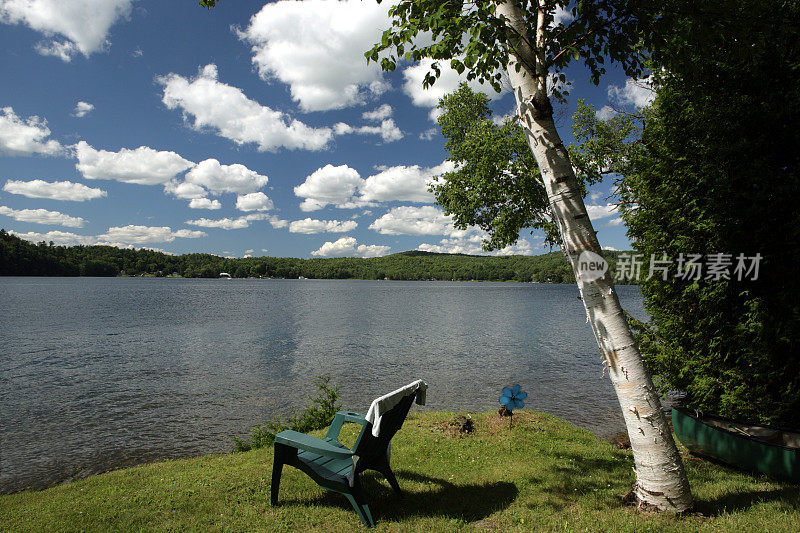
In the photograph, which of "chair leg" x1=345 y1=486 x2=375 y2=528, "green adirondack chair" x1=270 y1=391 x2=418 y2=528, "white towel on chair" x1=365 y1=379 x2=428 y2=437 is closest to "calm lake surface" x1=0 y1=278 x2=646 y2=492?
"green adirondack chair" x1=270 y1=391 x2=418 y2=528

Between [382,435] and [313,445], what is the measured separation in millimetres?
847

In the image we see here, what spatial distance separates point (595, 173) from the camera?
37.5ft

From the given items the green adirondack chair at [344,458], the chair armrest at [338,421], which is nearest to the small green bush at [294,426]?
the chair armrest at [338,421]

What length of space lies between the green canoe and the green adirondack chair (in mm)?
5221

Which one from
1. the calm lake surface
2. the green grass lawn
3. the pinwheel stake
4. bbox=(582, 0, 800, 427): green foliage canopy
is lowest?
the calm lake surface

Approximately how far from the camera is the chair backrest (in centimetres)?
482

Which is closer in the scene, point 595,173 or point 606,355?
point 606,355

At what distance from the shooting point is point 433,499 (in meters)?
5.30

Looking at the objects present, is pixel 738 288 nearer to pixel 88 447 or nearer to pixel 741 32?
pixel 741 32

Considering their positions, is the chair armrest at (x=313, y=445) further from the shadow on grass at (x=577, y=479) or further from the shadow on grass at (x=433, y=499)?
the shadow on grass at (x=577, y=479)

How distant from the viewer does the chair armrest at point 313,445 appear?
4809 mm

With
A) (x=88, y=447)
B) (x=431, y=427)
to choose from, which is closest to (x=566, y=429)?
(x=431, y=427)

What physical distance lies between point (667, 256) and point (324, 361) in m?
17.0

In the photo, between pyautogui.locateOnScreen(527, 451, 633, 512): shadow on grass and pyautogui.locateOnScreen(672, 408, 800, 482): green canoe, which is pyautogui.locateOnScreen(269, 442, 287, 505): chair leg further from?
pyautogui.locateOnScreen(672, 408, 800, 482): green canoe
